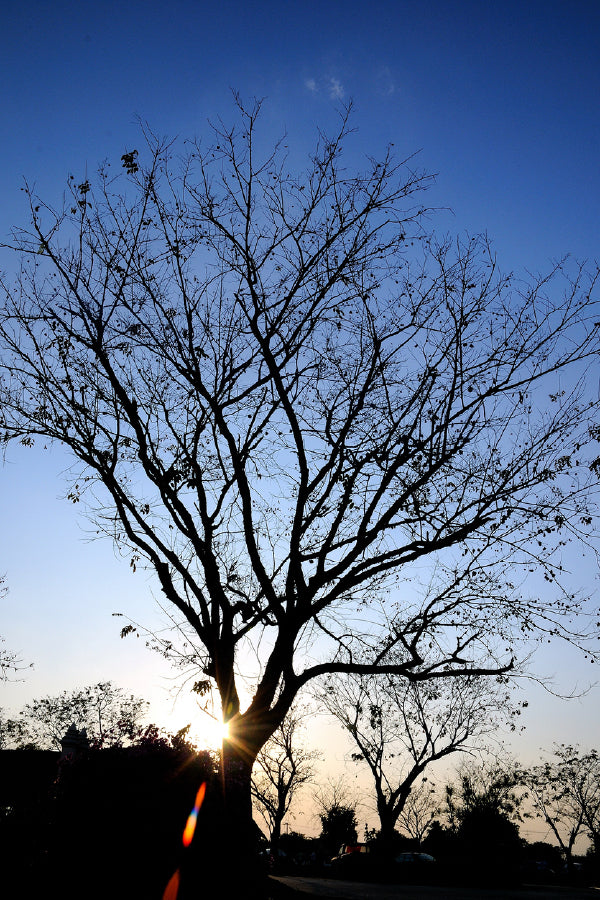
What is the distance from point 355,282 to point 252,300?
6.28 feet

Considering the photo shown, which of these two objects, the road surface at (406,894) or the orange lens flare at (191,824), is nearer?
the orange lens flare at (191,824)

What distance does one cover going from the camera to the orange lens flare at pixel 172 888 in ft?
24.4

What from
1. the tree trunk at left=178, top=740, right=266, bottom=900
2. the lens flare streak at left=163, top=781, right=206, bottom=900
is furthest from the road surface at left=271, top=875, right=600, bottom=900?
the lens flare streak at left=163, top=781, right=206, bottom=900

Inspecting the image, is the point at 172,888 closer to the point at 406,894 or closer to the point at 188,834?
the point at 188,834

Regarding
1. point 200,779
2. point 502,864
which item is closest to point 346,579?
point 200,779

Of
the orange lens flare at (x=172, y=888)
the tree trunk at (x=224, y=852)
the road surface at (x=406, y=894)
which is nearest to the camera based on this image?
the orange lens flare at (x=172, y=888)

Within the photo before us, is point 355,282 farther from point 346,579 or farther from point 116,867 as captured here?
point 116,867

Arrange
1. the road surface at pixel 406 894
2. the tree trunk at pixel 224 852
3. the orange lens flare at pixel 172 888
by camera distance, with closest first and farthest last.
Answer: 1. the orange lens flare at pixel 172 888
2. the tree trunk at pixel 224 852
3. the road surface at pixel 406 894

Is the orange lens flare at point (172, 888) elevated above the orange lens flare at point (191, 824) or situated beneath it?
situated beneath

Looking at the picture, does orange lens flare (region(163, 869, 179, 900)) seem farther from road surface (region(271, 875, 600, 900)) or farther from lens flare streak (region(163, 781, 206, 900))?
road surface (region(271, 875, 600, 900))

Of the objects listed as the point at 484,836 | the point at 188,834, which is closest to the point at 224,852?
the point at 188,834

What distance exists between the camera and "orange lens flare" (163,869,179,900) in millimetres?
7441

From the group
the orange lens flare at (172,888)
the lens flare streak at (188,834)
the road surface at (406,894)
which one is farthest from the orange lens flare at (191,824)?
the road surface at (406,894)

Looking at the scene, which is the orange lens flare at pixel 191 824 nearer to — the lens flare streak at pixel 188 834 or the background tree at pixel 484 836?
the lens flare streak at pixel 188 834
